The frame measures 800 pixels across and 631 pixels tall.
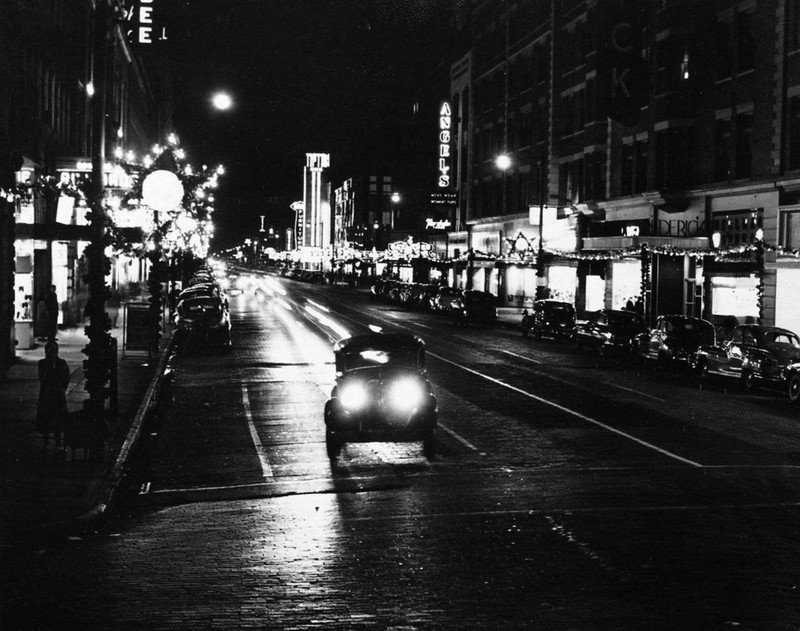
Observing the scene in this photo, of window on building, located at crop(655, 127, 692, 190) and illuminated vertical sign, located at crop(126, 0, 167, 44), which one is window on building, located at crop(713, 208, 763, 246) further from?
illuminated vertical sign, located at crop(126, 0, 167, 44)

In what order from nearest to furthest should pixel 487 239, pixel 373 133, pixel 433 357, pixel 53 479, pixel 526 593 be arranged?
pixel 526 593, pixel 53 479, pixel 433 357, pixel 487 239, pixel 373 133

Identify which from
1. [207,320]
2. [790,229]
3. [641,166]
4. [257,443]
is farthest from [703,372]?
[641,166]

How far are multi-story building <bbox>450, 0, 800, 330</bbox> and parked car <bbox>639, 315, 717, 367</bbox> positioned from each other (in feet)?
17.3

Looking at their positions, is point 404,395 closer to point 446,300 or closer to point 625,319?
point 625,319

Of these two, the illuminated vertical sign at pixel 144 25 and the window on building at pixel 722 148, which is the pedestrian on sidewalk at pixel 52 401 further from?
the window on building at pixel 722 148

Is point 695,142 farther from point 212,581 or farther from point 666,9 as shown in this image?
point 212,581

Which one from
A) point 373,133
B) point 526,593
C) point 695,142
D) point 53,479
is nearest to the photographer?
point 526,593

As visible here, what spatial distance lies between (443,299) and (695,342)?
3431 cm

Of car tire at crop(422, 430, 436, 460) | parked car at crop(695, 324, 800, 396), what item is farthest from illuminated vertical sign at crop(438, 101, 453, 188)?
car tire at crop(422, 430, 436, 460)

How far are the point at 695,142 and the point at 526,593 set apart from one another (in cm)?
4151

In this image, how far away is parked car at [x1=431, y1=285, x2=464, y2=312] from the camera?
64438 millimetres

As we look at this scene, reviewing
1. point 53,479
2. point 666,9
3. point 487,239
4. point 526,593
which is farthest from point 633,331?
point 487,239

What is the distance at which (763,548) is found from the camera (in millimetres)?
10625

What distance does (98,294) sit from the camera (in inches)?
713
